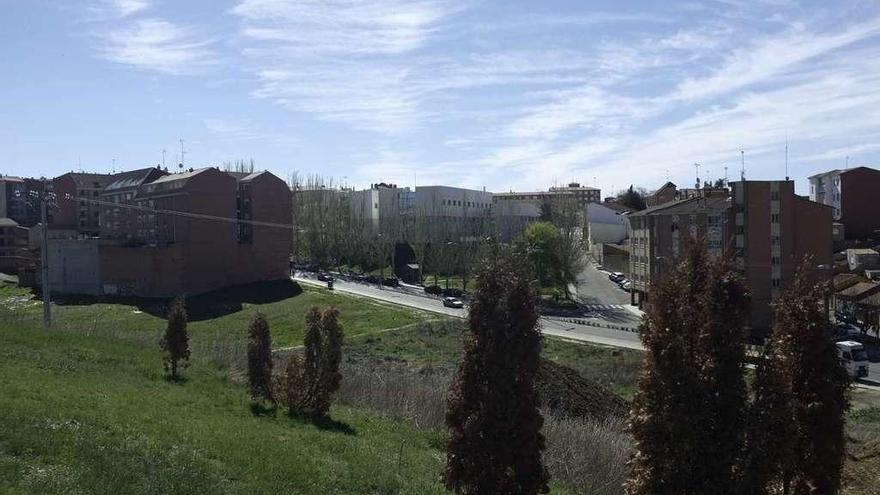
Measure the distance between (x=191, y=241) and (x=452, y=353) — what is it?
2982 centimetres

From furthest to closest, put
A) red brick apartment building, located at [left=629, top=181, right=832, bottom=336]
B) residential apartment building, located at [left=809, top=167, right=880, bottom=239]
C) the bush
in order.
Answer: residential apartment building, located at [left=809, top=167, right=880, bottom=239], red brick apartment building, located at [left=629, top=181, right=832, bottom=336], the bush

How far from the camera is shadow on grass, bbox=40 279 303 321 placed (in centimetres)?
5228

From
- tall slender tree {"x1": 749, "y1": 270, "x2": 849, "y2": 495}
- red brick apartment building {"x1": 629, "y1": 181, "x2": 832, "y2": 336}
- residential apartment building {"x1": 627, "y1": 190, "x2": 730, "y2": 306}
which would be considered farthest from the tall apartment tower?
tall slender tree {"x1": 749, "y1": 270, "x2": 849, "y2": 495}

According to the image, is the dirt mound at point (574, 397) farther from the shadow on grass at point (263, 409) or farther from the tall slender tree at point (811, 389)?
the tall slender tree at point (811, 389)

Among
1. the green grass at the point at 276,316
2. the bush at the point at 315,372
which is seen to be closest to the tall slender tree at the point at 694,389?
the bush at the point at 315,372

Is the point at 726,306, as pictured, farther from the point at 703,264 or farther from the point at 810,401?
the point at 810,401

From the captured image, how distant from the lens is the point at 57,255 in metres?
65.6

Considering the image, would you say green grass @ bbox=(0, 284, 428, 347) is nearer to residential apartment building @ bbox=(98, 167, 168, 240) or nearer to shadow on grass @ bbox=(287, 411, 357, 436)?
residential apartment building @ bbox=(98, 167, 168, 240)

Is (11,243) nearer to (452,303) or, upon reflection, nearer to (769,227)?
(452,303)

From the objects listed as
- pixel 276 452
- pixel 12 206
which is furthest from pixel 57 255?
pixel 276 452

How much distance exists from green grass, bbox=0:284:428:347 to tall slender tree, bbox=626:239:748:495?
112 feet

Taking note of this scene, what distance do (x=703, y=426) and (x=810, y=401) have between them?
2.55 meters

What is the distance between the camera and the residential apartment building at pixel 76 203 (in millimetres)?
80375

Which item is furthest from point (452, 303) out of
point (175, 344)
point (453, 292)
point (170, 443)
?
point (170, 443)
